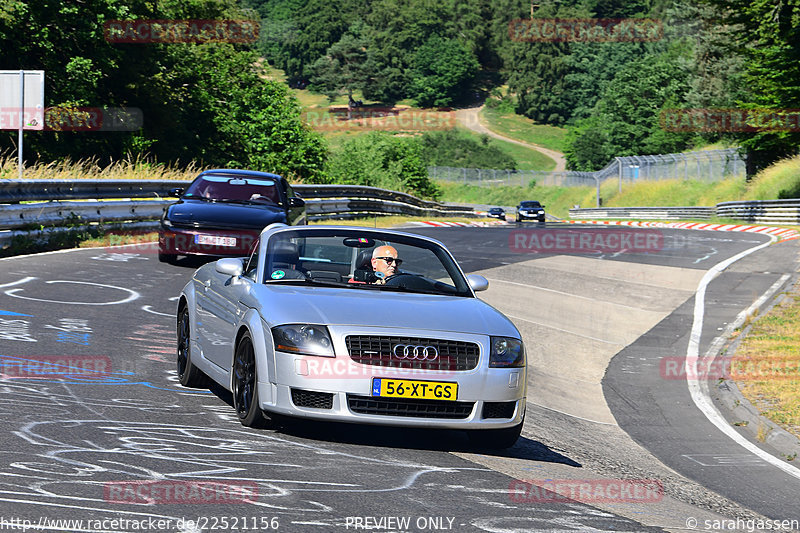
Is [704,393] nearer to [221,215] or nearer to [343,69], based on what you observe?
[221,215]

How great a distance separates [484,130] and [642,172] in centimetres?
8087

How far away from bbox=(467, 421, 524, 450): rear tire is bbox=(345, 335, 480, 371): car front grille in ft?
2.31

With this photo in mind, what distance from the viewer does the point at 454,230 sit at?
1329 inches

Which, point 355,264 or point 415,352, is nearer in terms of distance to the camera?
point 415,352

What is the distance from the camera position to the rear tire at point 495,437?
7527mm

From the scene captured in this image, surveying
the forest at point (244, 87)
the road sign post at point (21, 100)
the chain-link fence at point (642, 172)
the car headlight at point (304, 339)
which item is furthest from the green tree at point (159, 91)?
the car headlight at point (304, 339)

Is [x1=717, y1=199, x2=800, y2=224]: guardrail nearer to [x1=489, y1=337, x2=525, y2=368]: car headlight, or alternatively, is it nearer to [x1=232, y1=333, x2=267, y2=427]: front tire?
[x1=489, y1=337, x2=525, y2=368]: car headlight

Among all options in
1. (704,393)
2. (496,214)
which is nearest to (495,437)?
(704,393)

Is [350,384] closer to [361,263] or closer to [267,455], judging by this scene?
[267,455]

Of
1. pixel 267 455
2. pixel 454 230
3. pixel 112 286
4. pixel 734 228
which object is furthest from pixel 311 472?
pixel 734 228

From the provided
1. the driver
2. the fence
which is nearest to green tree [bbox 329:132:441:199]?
the fence

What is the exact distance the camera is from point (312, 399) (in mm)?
6859

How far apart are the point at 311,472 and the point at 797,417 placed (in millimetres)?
7597

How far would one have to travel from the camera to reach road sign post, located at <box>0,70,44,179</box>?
68.0 feet
